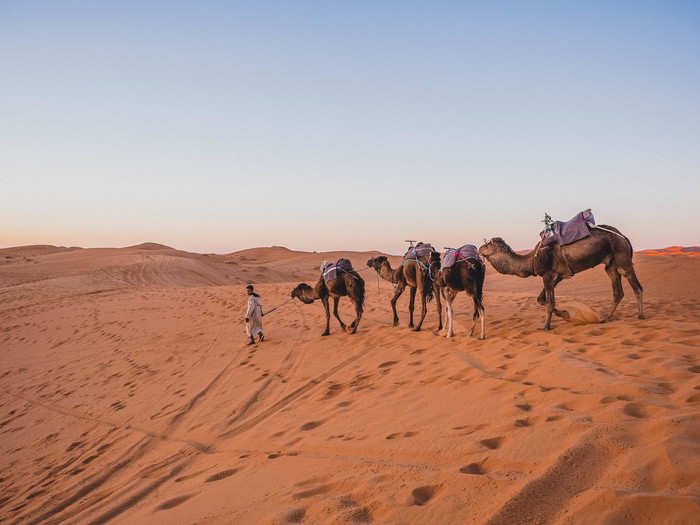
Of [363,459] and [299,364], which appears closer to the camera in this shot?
[363,459]

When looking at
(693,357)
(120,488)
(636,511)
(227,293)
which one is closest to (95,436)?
(120,488)

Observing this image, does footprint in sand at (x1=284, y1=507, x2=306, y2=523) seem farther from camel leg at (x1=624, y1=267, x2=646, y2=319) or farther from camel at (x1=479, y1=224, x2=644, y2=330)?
camel leg at (x1=624, y1=267, x2=646, y2=319)

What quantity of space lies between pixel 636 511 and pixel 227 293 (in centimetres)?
2238

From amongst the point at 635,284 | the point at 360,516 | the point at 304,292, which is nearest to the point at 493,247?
the point at 635,284

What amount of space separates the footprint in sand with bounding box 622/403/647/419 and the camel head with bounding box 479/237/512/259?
677 centimetres

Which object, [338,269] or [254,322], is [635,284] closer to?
[338,269]

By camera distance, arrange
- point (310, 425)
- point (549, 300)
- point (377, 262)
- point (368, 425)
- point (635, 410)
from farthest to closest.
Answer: point (377, 262)
point (549, 300)
point (310, 425)
point (368, 425)
point (635, 410)

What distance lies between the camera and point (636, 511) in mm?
2471

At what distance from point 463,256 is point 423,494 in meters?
7.10

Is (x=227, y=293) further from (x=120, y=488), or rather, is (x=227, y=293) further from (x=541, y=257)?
(x=120, y=488)

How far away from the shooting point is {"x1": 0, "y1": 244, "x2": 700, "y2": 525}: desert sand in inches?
115

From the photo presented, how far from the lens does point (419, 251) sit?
36.9 ft

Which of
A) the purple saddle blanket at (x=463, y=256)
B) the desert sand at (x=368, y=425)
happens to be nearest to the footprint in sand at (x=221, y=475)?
the desert sand at (x=368, y=425)

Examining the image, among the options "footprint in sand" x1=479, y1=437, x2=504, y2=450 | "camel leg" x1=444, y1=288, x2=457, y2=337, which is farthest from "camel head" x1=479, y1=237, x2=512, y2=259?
"footprint in sand" x1=479, y1=437, x2=504, y2=450
